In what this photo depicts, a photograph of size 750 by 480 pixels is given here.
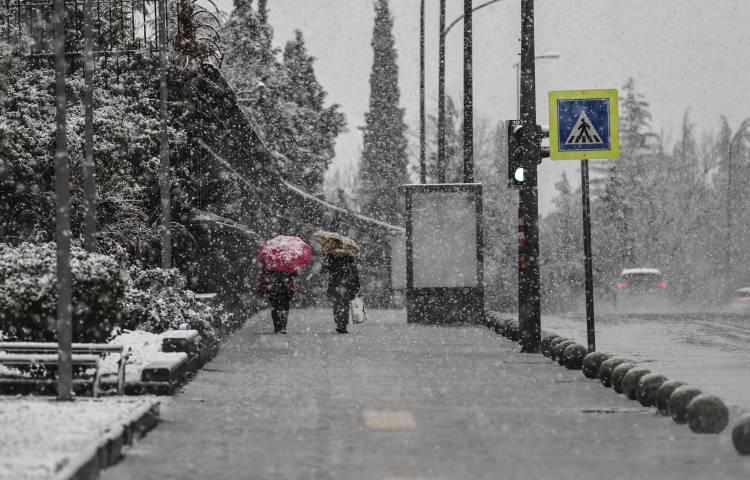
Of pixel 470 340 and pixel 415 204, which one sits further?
pixel 415 204

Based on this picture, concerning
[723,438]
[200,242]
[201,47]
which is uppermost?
[201,47]

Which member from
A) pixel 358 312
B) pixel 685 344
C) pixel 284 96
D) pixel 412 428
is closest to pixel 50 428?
pixel 412 428

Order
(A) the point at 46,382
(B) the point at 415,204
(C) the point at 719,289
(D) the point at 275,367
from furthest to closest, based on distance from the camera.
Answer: (C) the point at 719,289, (B) the point at 415,204, (D) the point at 275,367, (A) the point at 46,382

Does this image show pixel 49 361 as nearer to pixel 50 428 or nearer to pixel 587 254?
pixel 50 428

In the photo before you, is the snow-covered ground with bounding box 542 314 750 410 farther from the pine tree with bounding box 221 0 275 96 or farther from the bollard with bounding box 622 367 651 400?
the pine tree with bounding box 221 0 275 96

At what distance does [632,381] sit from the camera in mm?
14953

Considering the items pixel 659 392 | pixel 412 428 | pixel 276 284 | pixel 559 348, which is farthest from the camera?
pixel 276 284

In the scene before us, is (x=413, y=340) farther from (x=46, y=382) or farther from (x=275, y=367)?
(x=46, y=382)

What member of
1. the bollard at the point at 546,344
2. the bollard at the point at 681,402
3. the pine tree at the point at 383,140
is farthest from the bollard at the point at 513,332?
the pine tree at the point at 383,140

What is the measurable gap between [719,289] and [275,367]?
7508 cm

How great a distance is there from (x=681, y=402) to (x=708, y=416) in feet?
2.30

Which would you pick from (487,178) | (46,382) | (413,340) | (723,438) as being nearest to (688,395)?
(723,438)

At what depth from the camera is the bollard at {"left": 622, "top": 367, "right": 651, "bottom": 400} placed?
1490 centimetres

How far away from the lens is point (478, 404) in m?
14.8
